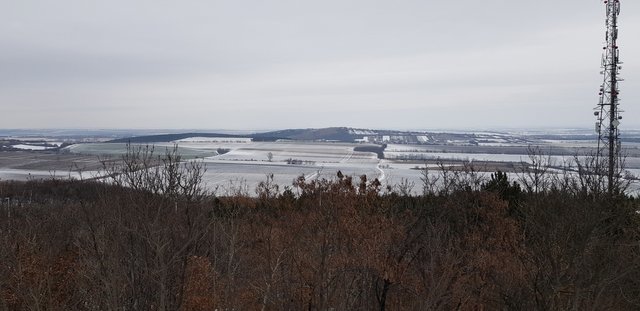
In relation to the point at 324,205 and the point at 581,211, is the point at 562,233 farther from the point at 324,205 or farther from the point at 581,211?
the point at 324,205

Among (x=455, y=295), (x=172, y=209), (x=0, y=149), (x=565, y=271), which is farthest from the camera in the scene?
(x=0, y=149)

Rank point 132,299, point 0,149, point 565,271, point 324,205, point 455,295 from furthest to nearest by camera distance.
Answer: point 0,149 → point 324,205 → point 455,295 → point 565,271 → point 132,299

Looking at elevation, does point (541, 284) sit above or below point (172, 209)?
below

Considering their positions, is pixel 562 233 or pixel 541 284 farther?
pixel 562 233

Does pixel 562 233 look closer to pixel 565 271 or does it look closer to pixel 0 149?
Answer: pixel 565 271

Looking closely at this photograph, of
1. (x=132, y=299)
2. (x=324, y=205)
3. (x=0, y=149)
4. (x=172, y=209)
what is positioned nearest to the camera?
(x=132, y=299)

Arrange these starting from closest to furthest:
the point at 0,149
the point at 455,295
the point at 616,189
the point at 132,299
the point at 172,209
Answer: the point at 132,299 → the point at 455,295 → the point at 172,209 → the point at 616,189 → the point at 0,149

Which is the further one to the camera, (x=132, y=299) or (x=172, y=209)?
(x=172, y=209)

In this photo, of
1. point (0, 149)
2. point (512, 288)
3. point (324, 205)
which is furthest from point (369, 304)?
point (0, 149)

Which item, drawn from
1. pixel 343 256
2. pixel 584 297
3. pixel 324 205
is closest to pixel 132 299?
pixel 343 256
